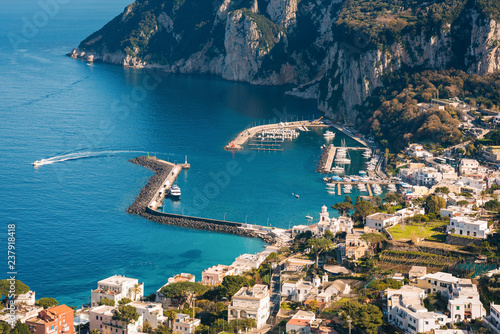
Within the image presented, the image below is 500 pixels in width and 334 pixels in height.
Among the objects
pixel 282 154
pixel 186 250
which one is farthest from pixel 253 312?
pixel 282 154

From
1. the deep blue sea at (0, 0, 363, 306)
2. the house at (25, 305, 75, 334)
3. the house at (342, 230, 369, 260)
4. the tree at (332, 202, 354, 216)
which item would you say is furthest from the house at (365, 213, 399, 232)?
the house at (25, 305, 75, 334)

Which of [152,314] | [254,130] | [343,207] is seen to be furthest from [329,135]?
[152,314]

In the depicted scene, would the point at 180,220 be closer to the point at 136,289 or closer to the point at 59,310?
the point at 136,289

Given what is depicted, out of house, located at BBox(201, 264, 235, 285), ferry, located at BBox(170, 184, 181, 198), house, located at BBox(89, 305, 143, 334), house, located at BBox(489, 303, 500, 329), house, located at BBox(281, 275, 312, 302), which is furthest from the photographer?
ferry, located at BBox(170, 184, 181, 198)

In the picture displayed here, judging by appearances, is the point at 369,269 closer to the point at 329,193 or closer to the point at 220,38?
the point at 329,193

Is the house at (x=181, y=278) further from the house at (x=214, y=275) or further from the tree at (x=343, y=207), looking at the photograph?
the tree at (x=343, y=207)

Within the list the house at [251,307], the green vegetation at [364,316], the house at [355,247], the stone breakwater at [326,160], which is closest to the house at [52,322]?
the house at [251,307]

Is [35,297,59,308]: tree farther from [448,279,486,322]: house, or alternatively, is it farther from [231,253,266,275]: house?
[448,279,486,322]: house
